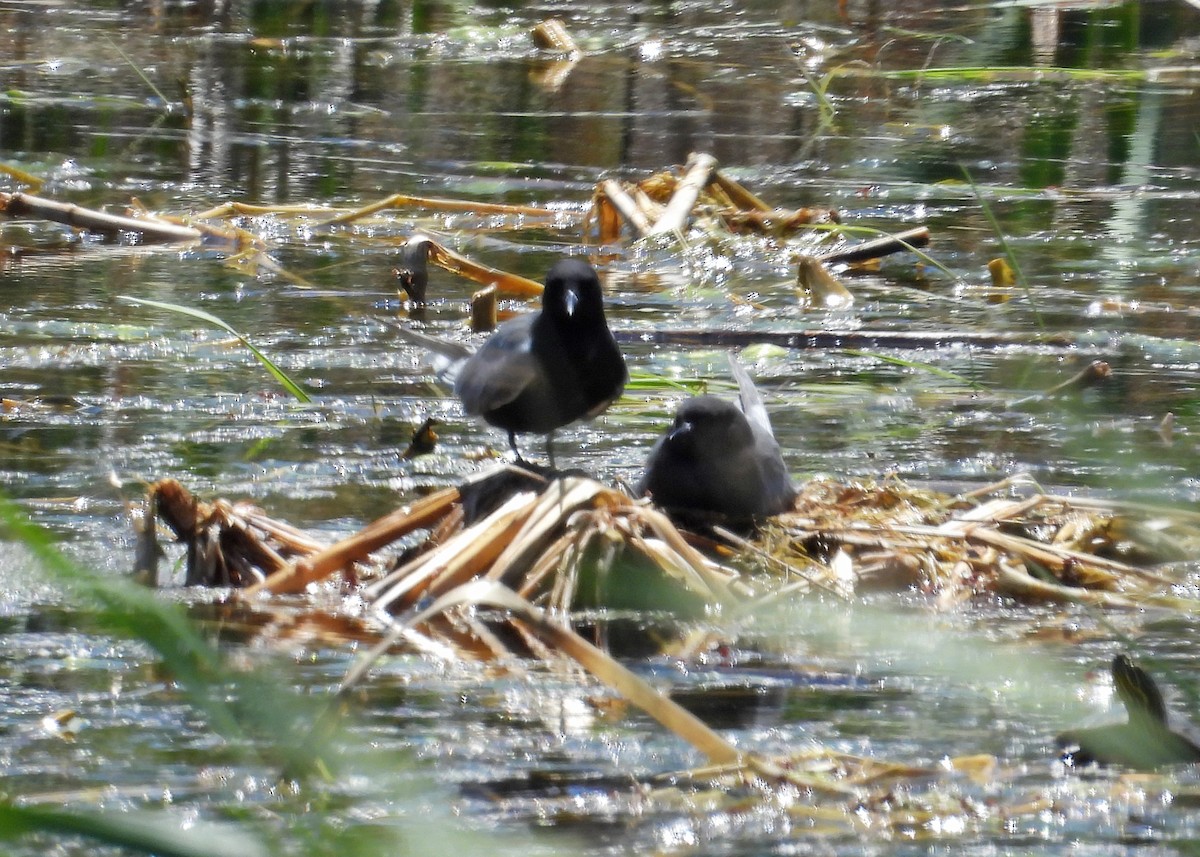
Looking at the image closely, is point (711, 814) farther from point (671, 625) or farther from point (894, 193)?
point (894, 193)

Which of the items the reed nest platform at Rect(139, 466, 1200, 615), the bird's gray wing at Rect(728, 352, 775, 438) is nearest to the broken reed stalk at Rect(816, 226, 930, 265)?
the bird's gray wing at Rect(728, 352, 775, 438)

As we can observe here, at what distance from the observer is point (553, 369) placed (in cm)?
477

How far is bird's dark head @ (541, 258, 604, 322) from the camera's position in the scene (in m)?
4.82

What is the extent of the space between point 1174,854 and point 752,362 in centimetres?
352

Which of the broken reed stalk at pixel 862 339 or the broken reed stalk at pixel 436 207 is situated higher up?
the broken reed stalk at pixel 436 207

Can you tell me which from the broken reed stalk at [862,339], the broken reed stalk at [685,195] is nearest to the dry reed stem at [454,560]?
the broken reed stalk at [862,339]

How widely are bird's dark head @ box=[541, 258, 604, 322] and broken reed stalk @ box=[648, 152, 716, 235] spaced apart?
2693mm

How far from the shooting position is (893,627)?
2.10 m

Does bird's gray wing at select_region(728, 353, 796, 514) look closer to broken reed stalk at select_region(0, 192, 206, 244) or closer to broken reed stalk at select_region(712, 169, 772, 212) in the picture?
broken reed stalk at select_region(712, 169, 772, 212)

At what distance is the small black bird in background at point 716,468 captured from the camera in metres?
4.29

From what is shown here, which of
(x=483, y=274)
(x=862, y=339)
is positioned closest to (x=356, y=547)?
(x=862, y=339)

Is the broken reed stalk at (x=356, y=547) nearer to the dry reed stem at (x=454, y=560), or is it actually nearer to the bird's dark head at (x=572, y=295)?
the dry reed stem at (x=454, y=560)

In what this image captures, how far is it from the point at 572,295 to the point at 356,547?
3.56 ft

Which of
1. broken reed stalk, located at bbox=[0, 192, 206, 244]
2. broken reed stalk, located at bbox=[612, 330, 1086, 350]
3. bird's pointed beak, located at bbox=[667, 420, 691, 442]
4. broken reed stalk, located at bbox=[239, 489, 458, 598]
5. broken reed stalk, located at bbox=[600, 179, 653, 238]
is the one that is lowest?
broken reed stalk, located at bbox=[239, 489, 458, 598]
